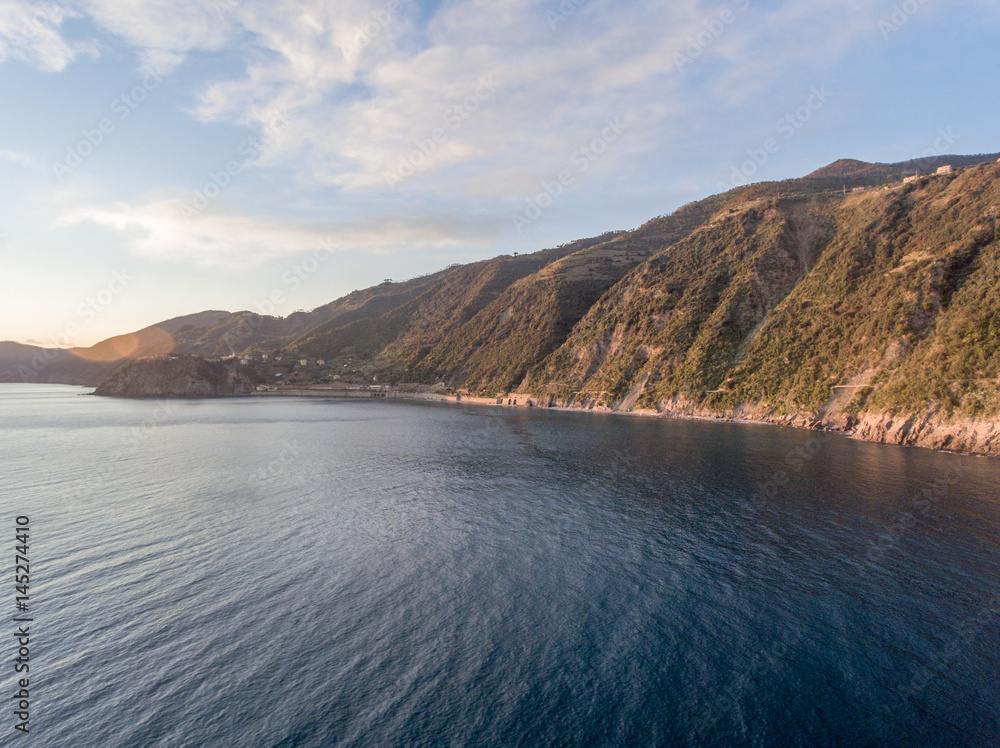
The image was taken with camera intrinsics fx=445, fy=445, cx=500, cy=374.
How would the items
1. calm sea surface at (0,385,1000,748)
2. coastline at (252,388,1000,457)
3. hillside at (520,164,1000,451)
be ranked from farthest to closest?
hillside at (520,164,1000,451) < coastline at (252,388,1000,457) < calm sea surface at (0,385,1000,748)

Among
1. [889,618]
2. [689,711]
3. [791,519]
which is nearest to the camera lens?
[689,711]

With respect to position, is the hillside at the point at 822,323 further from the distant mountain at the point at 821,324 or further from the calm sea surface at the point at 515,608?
the calm sea surface at the point at 515,608

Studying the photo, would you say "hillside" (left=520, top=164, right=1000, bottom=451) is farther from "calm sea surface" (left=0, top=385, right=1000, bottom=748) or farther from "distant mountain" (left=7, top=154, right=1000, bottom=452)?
"calm sea surface" (left=0, top=385, right=1000, bottom=748)

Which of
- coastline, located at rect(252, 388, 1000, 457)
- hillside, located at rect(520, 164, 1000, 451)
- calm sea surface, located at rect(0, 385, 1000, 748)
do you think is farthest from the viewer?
hillside, located at rect(520, 164, 1000, 451)

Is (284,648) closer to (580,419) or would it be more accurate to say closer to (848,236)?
(580,419)

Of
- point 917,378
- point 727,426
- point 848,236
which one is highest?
point 848,236

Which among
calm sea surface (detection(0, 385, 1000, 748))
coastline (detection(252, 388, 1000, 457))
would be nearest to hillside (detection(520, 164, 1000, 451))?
coastline (detection(252, 388, 1000, 457))

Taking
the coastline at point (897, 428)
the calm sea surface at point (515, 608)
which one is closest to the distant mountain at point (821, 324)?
the coastline at point (897, 428)

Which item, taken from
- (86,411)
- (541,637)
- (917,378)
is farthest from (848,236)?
(86,411)

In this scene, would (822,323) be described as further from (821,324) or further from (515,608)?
(515,608)
